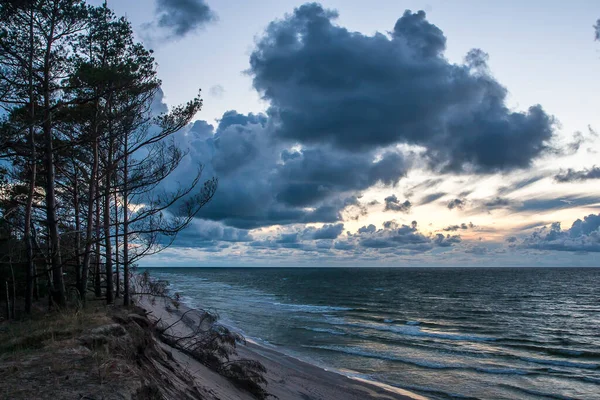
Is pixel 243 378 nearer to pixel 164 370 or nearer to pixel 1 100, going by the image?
pixel 164 370

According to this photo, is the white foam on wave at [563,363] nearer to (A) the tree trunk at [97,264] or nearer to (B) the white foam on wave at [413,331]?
(B) the white foam on wave at [413,331]

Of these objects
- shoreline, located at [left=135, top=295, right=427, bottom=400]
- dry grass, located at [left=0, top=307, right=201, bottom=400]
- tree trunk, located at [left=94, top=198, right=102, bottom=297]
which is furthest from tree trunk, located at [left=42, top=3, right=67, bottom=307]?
dry grass, located at [left=0, top=307, right=201, bottom=400]

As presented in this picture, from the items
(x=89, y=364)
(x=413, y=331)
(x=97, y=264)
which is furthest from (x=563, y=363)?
(x=89, y=364)

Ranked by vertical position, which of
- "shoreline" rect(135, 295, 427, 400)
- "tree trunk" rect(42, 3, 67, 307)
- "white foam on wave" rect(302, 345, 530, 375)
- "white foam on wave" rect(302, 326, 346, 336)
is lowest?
"white foam on wave" rect(302, 326, 346, 336)

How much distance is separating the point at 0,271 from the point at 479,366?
2294 cm

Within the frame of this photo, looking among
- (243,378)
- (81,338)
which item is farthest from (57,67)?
(243,378)

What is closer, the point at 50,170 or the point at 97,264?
the point at 50,170

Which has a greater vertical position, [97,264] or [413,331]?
[97,264]

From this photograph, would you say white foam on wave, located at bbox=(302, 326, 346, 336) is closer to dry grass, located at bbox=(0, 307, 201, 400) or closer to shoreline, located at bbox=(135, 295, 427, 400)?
shoreline, located at bbox=(135, 295, 427, 400)

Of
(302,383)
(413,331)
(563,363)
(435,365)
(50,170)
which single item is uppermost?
(50,170)

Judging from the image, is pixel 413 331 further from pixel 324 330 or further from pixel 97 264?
pixel 97 264

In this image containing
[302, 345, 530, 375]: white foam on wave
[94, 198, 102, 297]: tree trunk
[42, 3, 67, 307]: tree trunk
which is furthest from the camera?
[302, 345, 530, 375]: white foam on wave

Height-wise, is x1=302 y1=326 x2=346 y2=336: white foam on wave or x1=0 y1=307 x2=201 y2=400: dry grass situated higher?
x1=0 y1=307 x2=201 y2=400: dry grass

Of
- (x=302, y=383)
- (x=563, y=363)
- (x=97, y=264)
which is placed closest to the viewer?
(x=97, y=264)
